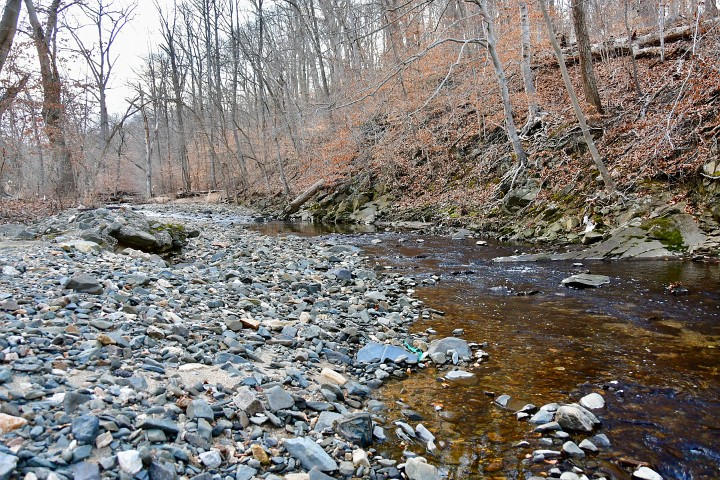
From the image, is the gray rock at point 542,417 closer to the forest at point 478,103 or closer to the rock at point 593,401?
the rock at point 593,401

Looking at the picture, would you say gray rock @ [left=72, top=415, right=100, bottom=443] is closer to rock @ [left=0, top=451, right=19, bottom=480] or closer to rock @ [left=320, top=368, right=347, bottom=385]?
rock @ [left=0, top=451, right=19, bottom=480]

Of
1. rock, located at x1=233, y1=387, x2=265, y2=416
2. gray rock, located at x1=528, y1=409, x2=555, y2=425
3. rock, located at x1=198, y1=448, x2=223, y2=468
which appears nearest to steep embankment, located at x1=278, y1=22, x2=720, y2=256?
gray rock, located at x1=528, y1=409, x2=555, y2=425

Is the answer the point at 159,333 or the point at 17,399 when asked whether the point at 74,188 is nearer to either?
the point at 159,333

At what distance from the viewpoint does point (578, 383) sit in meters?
3.93

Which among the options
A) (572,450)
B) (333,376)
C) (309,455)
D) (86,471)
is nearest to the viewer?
(86,471)

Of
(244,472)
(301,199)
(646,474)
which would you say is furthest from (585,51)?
(301,199)

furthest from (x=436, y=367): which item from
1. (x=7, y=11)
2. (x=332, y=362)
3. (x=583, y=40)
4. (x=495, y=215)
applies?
(x=7, y=11)

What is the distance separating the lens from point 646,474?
2.74m

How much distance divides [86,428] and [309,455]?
1237 millimetres

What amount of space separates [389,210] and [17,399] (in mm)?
15637

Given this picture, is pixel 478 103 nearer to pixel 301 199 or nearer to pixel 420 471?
pixel 301 199

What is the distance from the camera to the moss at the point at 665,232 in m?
8.36

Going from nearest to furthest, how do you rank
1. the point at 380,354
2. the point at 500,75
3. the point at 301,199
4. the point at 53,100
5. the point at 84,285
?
the point at 380,354
the point at 84,285
the point at 500,75
the point at 53,100
the point at 301,199

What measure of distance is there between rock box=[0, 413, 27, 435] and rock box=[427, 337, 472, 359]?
342cm
